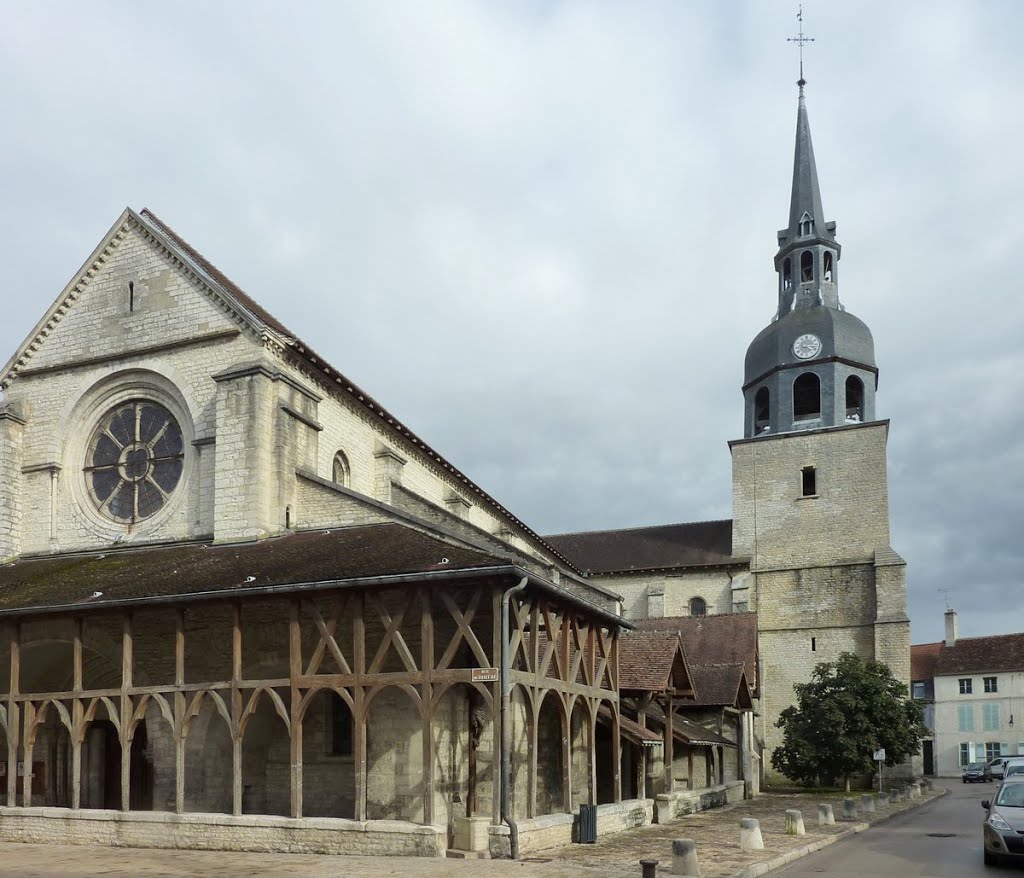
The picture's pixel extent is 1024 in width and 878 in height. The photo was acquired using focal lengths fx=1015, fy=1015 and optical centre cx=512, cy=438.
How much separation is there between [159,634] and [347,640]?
10.9 ft

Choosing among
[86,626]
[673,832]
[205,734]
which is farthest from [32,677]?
[673,832]

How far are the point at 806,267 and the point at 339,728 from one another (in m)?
30.6

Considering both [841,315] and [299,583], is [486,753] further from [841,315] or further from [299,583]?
[841,315]

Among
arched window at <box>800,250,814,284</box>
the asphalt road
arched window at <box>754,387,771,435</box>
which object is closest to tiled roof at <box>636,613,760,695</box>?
the asphalt road

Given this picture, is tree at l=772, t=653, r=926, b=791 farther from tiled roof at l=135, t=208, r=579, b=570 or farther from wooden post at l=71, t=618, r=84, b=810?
wooden post at l=71, t=618, r=84, b=810

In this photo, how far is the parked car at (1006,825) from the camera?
39.7ft

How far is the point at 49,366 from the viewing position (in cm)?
2162

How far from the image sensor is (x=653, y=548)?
42375 millimetres

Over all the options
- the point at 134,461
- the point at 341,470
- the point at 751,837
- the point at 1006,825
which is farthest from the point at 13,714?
the point at 1006,825

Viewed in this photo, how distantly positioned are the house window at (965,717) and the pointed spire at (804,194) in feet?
90.1

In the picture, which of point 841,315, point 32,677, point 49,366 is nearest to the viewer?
point 32,677

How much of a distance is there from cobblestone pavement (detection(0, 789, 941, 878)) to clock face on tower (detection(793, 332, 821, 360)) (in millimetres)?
24247

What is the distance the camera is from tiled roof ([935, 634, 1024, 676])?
172 feet

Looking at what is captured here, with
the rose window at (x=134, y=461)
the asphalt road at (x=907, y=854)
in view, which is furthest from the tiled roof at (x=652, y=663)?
the rose window at (x=134, y=461)
